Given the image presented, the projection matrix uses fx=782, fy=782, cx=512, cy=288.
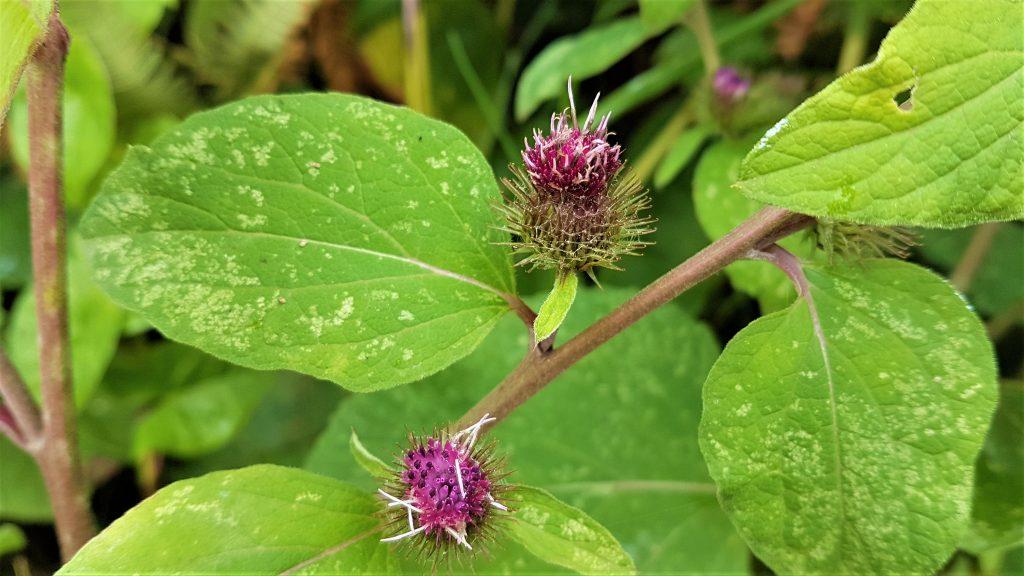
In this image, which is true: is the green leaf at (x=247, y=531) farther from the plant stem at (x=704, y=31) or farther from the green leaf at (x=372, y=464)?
the plant stem at (x=704, y=31)

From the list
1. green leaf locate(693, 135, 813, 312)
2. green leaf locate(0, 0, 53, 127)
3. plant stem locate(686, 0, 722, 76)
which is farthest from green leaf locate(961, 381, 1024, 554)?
green leaf locate(0, 0, 53, 127)

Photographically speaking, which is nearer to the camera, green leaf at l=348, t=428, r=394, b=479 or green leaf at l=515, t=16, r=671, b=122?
green leaf at l=348, t=428, r=394, b=479

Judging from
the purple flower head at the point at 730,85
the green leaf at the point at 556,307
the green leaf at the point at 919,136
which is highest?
the green leaf at the point at 919,136

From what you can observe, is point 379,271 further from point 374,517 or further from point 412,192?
point 374,517

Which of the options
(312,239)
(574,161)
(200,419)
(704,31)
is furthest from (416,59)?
(574,161)

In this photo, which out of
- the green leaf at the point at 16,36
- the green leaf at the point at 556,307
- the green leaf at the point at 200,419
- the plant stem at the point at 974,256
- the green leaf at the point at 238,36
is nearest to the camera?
the green leaf at the point at 16,36

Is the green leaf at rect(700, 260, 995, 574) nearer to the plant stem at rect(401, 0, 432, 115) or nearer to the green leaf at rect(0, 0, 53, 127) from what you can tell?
the green leaf at rect(0, 0, 53, 127)

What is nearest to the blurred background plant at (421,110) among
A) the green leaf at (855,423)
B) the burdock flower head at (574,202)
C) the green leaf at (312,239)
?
the green leaf at (855,423)
